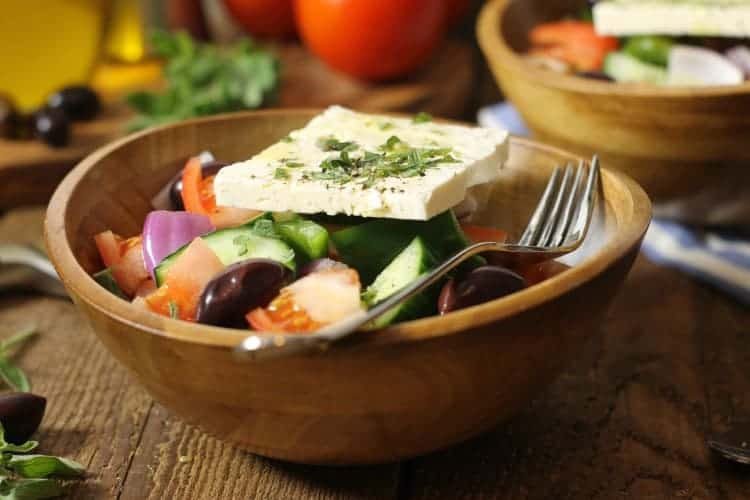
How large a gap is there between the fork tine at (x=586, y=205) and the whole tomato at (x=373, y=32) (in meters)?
1.29

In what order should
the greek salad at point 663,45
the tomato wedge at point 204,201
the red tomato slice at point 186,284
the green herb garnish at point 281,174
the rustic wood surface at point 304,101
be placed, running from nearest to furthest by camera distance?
1. the red tomato slice at point 186,284
2. the green herb garnish at point 281,174
3. the tomato wedge at point 204,201
4. the greek salad at point 663,45
5. the rustic wood surface at point 304,101

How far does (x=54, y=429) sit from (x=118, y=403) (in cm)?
12

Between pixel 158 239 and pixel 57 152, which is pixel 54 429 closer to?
pixel 158 239

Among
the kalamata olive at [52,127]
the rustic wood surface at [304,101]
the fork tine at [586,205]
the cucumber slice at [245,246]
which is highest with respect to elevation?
the cucumber slice at [245,246]

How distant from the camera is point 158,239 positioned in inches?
61.5

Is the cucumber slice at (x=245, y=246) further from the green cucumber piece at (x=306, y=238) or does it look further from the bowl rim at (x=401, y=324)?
the bowl rim at (x=401, y=324)

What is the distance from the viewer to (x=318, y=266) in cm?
143

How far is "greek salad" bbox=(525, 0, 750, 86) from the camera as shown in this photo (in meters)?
2.22

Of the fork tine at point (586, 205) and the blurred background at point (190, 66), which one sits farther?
the blurred background at point (190, 66)

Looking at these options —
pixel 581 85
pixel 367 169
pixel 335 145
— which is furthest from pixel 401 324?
pixel 581 85

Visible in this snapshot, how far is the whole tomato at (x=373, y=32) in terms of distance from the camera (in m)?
2.82

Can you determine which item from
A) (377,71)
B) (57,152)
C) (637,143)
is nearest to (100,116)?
(57,152)

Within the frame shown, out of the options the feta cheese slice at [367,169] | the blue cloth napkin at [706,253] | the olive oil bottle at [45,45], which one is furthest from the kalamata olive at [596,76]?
the olive oil bottle at [45,45]

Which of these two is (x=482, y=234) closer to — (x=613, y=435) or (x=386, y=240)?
(x=386, y=240)
